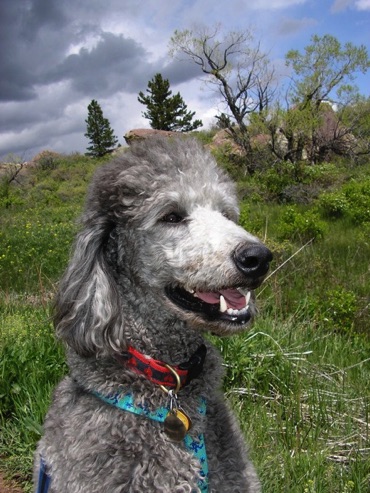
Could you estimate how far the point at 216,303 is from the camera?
2.31 meters

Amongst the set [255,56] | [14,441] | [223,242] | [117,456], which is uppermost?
[255,56]

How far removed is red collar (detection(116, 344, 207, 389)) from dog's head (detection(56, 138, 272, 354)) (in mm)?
68

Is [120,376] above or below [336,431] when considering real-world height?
above

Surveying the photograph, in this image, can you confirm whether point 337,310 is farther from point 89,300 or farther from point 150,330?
point 89,300

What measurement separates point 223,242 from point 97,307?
0.61 m

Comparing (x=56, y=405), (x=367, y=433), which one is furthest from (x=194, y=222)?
(x=367, y=433)

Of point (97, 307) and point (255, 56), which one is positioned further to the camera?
point (255, 56)

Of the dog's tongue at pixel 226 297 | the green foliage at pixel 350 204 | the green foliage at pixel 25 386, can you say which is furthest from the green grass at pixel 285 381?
the green foliage at pixel 350 204

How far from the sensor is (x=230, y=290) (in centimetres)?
233

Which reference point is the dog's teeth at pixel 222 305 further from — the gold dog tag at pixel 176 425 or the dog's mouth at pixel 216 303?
the gold dog tag at pixel 176 425

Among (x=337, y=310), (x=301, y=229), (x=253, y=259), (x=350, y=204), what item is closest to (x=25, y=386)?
(x=253, y=259)

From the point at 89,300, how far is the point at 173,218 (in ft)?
1.83

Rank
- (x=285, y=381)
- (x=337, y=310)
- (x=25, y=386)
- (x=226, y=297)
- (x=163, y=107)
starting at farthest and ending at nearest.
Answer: (x=163, y=107)
(x=337, y=310)
(x=285, y=381)
(x=25, y=386)
(x=226, y=297)

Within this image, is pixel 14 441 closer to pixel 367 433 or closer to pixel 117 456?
pixel 117 456
